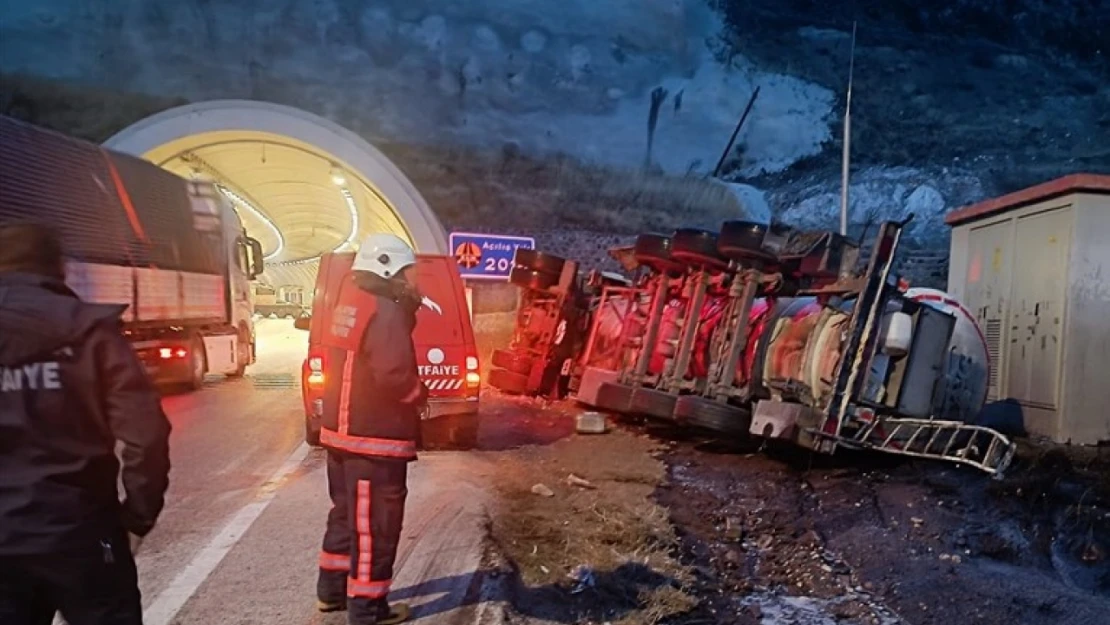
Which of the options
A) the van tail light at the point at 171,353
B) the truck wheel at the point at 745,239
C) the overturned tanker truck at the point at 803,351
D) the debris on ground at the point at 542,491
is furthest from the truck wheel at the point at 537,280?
the debris on ground at the point at 542,491

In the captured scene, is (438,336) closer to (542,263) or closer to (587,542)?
(587,542)

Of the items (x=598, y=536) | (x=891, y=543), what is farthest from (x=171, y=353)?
(x=891, y=543)

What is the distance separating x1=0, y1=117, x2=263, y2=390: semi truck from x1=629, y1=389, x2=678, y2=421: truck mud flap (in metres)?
5.70

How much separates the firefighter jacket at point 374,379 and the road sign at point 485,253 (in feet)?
41.2

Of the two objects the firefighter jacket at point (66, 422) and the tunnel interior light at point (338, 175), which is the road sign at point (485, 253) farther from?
the firefighter jacket at point (66, 422)

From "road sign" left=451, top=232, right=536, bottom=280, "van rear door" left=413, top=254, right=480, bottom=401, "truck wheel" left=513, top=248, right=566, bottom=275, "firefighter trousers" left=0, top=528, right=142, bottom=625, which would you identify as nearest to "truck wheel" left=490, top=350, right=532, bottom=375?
"truck wheel" left=513, top=248, right=566, bottom=275

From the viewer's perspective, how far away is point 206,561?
4484mm

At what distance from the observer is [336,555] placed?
3.62 m

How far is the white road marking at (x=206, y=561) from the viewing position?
3.77m

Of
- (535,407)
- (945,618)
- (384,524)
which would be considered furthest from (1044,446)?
(384,524)

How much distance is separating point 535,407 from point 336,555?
27.1ft

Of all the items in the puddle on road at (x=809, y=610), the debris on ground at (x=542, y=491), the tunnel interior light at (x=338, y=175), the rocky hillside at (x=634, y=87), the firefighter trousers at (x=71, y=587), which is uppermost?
the rocky hillside at (x=634, y=87)

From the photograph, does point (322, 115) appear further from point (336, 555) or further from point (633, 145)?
point (336, 555)

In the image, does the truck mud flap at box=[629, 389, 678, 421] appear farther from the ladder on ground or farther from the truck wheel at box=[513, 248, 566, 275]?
the truck wheel at box=[513, 248, 566, 275]
